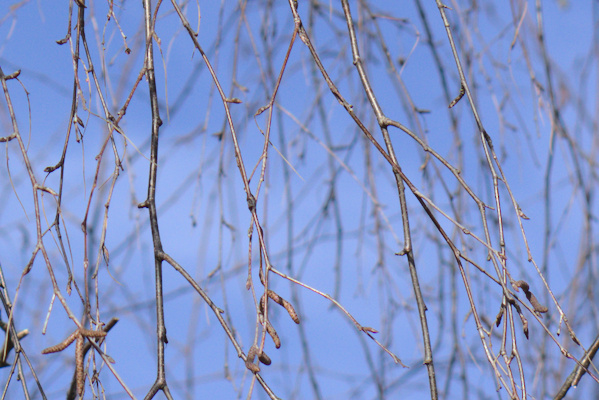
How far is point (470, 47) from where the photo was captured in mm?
1462

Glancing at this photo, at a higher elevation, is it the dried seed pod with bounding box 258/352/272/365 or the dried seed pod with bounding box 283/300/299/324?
the dried seed pod with bounding box 283/300/299/324

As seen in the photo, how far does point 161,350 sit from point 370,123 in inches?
36.7

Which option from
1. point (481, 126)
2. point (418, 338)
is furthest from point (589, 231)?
point (481, 126)

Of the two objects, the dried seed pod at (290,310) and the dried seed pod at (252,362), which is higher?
the dried seed pod at (290,310)

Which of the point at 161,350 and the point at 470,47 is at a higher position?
the point at 470,47

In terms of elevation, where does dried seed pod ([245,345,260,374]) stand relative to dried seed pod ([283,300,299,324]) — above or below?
below

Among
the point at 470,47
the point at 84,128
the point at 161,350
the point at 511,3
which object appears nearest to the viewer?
the point at 161,350

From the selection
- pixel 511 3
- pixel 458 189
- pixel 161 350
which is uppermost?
pixel 511 3

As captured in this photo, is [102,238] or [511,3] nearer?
[102,238]

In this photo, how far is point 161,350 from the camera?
0.76 meters

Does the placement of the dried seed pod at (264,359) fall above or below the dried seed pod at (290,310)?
below

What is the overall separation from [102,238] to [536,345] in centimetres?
116

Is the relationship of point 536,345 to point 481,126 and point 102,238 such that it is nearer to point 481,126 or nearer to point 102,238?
point 481,126

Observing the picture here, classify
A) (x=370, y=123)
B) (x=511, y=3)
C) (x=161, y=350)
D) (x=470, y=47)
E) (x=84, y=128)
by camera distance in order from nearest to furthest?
1. (x=161, y=350)
2. (x=84, y=128)
3. (x=511, y=3)
4. (x=470, y=47)
5. (x=370, y=123)
